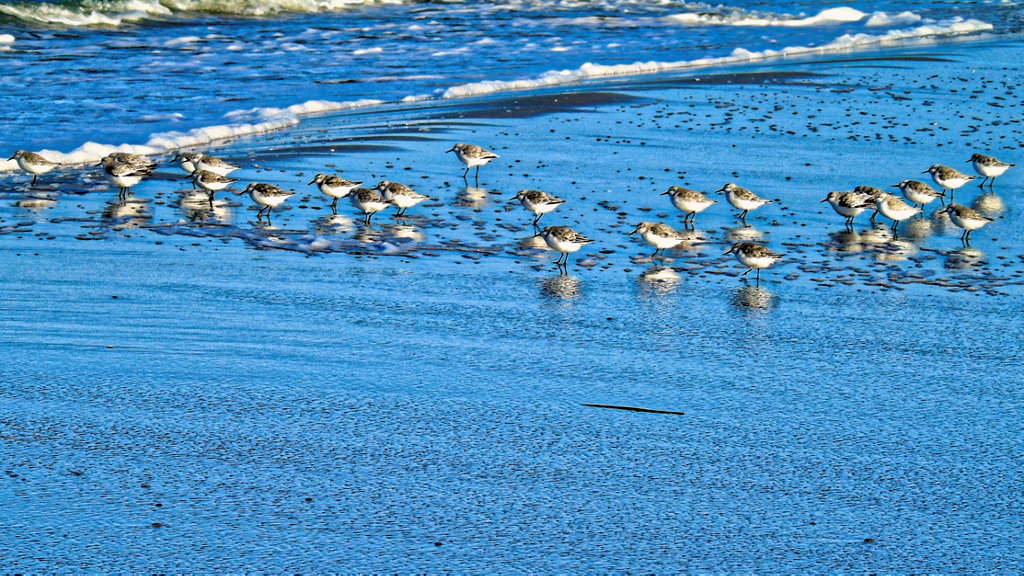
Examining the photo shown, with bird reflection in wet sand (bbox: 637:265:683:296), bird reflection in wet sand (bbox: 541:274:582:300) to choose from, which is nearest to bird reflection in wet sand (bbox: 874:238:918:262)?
bird reflection in wet sand (bbox: 637:265:683:296)

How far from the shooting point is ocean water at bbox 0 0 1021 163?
18344 millimetres

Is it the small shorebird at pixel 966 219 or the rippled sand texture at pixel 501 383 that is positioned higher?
the small shorebird at pixel 966 219

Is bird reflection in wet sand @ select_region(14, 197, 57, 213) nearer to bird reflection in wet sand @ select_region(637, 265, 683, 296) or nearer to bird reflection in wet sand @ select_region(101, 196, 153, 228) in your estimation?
bird reflection in wet sand @ select_region(101, 196, 153, 228)

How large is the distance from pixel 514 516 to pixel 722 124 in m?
12.3

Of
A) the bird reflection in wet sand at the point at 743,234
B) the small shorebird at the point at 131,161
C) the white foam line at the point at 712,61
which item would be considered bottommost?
the bird reflection in wet sand at the point at 743,234

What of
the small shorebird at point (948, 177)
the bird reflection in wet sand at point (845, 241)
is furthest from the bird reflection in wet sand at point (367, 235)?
the small shorebird at point (948, 177)

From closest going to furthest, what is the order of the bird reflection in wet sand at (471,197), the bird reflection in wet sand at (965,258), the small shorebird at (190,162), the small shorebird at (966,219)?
the bird reflection in wet sand at (965,258), the small shorebird at (966,219), the bird reflection in wet sand at (471,197), the small shorebird at (190,162)

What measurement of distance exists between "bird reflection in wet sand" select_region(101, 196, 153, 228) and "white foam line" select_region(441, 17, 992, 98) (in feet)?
29.0

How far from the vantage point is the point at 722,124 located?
55.8 ft

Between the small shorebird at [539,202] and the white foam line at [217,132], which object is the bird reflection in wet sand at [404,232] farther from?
the white foam line at [217,132]

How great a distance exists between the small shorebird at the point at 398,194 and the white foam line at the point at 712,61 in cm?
877

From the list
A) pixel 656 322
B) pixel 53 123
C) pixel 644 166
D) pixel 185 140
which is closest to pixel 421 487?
pixel 656 322

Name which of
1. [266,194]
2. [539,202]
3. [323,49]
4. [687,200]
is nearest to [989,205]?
[687,200]

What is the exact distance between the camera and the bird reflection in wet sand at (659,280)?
31.1ft
